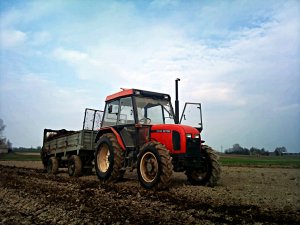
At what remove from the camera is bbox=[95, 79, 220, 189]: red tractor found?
7375 millimetres

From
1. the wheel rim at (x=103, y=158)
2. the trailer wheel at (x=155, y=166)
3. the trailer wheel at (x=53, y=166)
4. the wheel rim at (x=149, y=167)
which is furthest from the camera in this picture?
the trailer wheel at (x=53, y=166)

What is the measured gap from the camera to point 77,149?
11.9 m

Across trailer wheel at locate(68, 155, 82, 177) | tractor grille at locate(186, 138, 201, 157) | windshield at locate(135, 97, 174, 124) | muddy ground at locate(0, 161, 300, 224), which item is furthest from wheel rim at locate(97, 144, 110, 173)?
tractor grille at locate(186, 138, 201, 157)

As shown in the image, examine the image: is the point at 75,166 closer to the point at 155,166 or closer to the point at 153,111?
the point at 153,111

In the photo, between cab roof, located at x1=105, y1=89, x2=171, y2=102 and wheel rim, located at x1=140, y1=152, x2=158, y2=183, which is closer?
wheel rim, located at x1=140, y1=152, x2=158, y2=183

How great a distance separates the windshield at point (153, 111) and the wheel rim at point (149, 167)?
4.73ft

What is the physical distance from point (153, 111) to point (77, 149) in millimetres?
4444

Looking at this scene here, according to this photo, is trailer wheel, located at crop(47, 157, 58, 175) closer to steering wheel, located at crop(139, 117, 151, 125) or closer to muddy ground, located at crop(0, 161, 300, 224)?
muddy ground, located at crop(0, 161, 300, 224)

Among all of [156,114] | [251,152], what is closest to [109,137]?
[156,114]

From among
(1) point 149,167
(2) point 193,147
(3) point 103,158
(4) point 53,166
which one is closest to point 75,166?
(3) point 103,158

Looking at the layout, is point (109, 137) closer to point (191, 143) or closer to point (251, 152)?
point (191, 143)

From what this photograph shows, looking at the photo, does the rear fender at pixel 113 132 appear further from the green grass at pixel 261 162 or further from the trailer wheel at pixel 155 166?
the green grass at pixel 261 162

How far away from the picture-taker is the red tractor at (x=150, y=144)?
7.38m

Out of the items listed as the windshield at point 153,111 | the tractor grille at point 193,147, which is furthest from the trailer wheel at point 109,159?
the tractor grille at point 193,147
